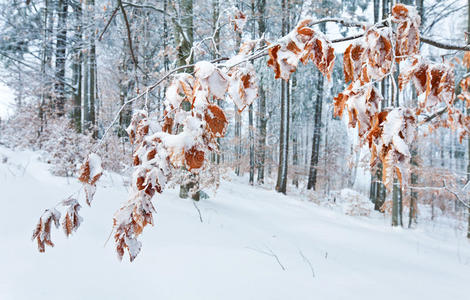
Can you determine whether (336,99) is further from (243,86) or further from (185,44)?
(185,44)

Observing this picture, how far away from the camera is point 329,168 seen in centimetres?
1591

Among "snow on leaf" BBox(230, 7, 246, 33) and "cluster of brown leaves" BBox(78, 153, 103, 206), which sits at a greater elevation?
"snow on leaf" BBox(230, 7, 246, 33)

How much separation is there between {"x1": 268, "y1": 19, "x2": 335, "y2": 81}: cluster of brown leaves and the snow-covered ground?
1614 millimetres

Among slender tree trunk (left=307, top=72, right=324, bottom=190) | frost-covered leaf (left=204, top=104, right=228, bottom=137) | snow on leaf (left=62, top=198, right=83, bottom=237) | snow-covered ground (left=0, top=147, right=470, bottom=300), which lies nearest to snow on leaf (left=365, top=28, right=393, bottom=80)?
frost-covered leaf (left=204, top=104, right=228, bottom=137)

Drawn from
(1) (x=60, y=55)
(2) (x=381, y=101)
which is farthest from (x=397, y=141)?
(1) (x=60, y=55)

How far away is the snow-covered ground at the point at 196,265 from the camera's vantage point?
6.03ft

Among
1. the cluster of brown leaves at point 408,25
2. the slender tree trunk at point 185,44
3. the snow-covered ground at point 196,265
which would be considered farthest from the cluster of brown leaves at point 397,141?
the slender tree trunk at point 185,44

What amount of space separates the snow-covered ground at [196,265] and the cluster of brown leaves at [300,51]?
161 centimetres

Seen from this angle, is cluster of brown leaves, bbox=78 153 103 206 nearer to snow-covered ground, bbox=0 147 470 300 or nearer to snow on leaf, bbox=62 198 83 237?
snow on leaf, bbox=62 198 83 237

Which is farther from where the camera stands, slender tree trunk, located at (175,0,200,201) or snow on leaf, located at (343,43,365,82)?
slender tree trunk, located at (175,0,200,201)

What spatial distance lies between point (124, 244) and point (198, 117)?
1.88 feet

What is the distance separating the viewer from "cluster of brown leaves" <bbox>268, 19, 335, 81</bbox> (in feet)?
2.77

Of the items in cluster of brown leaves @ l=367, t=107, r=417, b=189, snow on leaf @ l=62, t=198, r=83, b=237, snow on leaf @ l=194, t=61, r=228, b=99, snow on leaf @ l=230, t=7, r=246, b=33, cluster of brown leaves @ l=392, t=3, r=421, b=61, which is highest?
snow on leaf @ l=230, t=7, r=246, b=33

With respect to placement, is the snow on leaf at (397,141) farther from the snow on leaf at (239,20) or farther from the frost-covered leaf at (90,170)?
the snow on leaf at (239,20)
